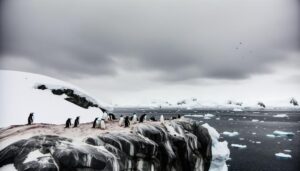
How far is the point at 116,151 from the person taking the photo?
9727mm

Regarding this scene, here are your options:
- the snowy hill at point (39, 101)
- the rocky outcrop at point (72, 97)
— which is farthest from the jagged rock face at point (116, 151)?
the rocky outcrop at point (72, 97)

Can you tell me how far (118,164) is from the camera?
932cm

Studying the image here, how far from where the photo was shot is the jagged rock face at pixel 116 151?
827 cm

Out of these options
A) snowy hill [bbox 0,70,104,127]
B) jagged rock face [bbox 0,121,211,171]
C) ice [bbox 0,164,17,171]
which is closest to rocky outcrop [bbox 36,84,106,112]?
snowy hill [bbox 0,70,104,127]

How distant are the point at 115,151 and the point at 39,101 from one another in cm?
653

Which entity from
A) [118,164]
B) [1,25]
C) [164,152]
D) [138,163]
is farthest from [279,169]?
[1,25]

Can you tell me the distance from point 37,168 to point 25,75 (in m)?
9.97

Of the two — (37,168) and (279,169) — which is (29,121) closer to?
(37,168)

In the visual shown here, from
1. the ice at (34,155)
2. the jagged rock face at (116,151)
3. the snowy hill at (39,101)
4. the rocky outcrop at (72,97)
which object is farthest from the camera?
the rocky outcrop at (72,97)

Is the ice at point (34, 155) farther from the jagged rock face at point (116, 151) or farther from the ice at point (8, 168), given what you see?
the ice at point (8, 168)

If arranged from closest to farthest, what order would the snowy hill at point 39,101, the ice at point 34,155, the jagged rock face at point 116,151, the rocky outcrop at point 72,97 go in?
the ice at point 34,155
the jagged rock face at point 116,151
the snowy hill at point 39,101
the rocky outcrop at point 72,97

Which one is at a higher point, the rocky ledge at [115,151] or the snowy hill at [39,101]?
the snowy hill at [39,101]

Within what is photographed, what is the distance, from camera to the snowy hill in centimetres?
1174

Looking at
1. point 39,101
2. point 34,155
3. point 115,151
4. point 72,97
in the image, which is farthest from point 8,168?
point 72,97
